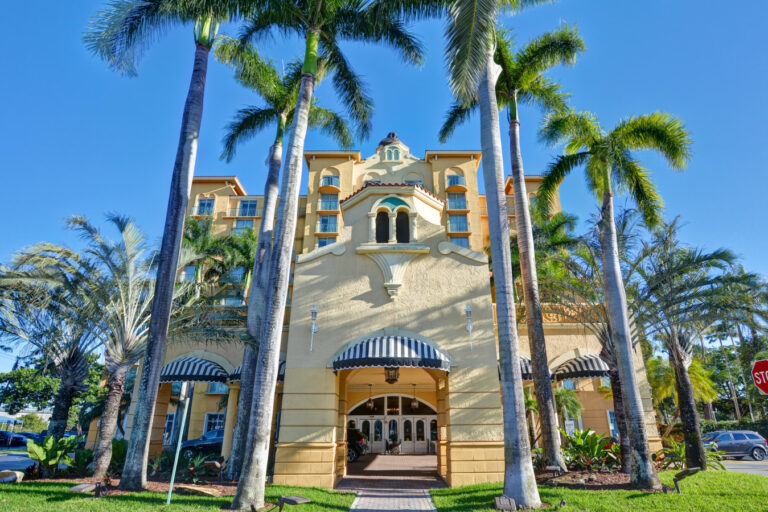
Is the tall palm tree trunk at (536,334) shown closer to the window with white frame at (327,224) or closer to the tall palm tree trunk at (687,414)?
the tall palm tree trunk at (687,414)

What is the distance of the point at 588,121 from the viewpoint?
47.6ft

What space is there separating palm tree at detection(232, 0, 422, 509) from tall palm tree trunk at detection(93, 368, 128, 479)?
→ 4.49 m

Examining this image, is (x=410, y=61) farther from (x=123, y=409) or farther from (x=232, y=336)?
(x=123, y=409)

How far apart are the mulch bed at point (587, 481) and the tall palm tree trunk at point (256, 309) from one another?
8.66 meters

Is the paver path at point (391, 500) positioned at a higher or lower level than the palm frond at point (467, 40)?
lower

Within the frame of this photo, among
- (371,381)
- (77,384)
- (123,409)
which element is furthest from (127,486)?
(123,409)

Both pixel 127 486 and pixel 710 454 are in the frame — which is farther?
pixel 710 454

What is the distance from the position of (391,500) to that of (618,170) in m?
12.2

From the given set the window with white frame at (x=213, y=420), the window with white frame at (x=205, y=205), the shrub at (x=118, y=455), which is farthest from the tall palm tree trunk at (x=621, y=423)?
the window with white frame at (x=205, y=205)

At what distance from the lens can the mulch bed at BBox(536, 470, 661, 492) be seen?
1072cm

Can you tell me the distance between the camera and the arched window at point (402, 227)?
15078mm

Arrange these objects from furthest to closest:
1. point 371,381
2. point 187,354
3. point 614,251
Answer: point 371,381
point 187,354
point 614,251

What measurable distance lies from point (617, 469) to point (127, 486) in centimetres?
1350

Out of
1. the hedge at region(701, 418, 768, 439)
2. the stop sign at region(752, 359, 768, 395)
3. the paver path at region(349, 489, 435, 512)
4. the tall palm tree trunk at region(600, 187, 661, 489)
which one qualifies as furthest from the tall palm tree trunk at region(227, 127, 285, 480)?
the hedge at region(701, 418, 768, 439)
